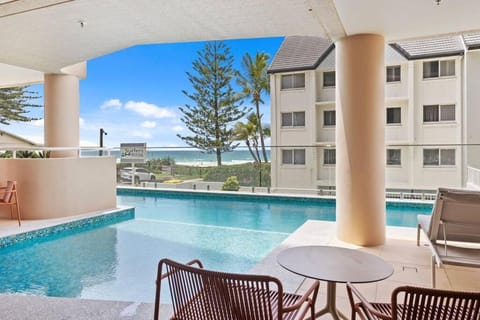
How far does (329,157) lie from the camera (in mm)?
10438

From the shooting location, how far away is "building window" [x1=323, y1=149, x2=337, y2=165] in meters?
10.2

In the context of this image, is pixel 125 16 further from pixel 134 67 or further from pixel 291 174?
pixel 134 67

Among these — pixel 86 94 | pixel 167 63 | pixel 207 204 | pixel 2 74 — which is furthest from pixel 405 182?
pixel 86 94

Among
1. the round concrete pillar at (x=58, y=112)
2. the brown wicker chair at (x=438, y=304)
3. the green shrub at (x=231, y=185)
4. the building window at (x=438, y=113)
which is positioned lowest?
the green shrub at (x=231, y=185)

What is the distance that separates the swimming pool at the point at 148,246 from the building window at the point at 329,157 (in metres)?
1.95

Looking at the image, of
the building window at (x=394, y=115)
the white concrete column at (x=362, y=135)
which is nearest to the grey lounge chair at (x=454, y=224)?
the white concrete column at (x=362, y=135)

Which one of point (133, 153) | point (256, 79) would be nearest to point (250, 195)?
point (133, 153)

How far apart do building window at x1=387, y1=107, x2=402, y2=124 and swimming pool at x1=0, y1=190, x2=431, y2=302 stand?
706 centimetres

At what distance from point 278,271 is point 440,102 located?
1265cm

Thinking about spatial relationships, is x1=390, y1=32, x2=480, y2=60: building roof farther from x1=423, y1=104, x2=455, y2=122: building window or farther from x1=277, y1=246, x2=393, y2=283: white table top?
x1=277, y1=246, x2=393, y2=283: white table top

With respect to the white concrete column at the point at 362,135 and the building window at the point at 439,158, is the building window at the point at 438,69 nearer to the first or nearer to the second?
the building window at the point at 439,158

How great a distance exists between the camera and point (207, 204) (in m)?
8.90

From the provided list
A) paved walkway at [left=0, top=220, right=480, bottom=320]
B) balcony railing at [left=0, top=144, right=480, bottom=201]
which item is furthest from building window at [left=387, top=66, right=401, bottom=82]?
paved walkway at [left=0, top=220, right=480, bottom=320]

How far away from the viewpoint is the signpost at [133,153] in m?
9.95
